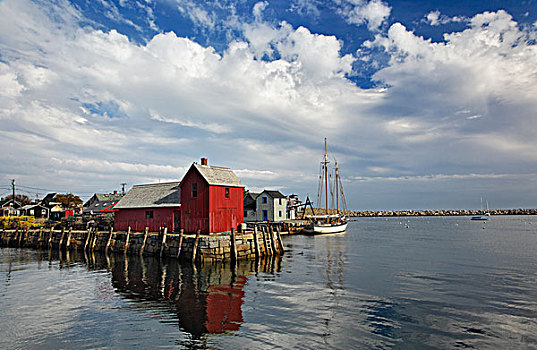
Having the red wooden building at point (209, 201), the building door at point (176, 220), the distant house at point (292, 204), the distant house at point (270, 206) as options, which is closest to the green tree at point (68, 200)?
the distant house at point (270, 206)

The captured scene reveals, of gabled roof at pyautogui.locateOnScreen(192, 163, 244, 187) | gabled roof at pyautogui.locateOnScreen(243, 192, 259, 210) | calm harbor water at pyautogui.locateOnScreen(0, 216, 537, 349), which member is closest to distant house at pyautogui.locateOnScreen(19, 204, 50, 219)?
gabled roof at pyautogui.locateOnScreen(243, 192, 259, 210)

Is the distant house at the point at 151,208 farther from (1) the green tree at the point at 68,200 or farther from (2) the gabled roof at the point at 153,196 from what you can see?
(1) the green tree at the point at 68,200

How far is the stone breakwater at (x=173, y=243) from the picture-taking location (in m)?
28.0

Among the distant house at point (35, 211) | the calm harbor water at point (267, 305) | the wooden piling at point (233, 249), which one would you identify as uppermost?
the distant house at point (35, 211)

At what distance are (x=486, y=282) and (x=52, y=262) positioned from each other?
3528 centimetres

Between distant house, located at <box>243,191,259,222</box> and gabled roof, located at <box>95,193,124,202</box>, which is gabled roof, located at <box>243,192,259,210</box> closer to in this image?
distant house, located at <box>243,191,259,222</box>

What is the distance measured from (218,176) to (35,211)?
210ft

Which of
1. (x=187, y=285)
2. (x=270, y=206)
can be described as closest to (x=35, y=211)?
(x=270, y=206)

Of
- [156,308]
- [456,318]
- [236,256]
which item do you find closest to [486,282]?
[456,318]

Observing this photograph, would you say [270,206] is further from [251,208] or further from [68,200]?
[68,200]

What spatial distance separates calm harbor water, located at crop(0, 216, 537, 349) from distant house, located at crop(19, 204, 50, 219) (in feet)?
179

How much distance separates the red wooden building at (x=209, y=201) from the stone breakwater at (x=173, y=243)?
182 cm

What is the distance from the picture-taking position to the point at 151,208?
36.6 metres

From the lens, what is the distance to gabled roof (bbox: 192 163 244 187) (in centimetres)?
3195
